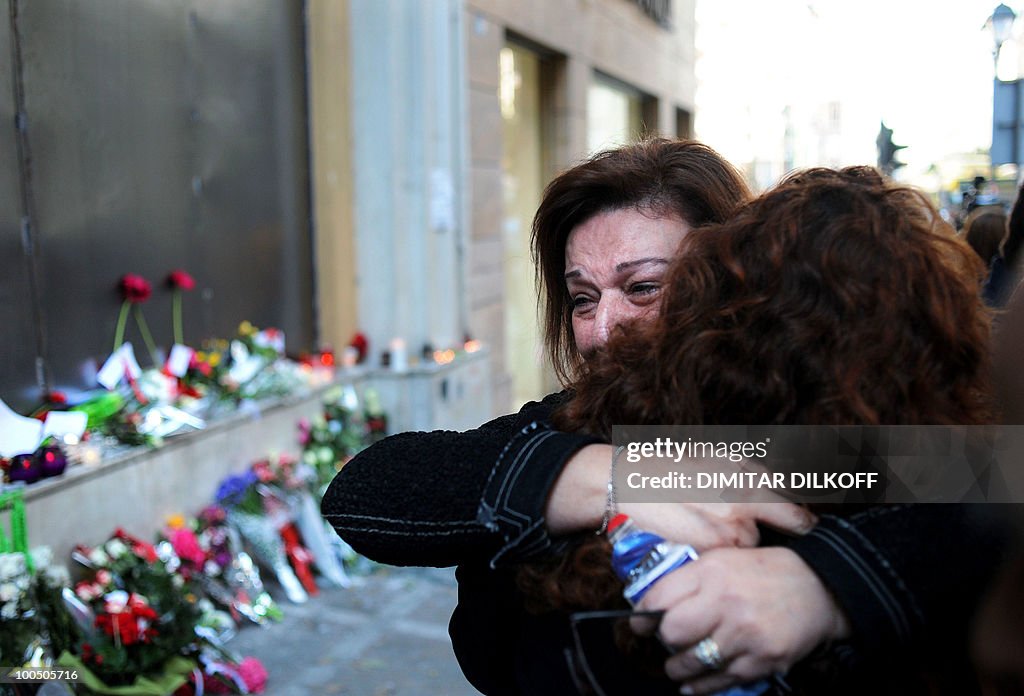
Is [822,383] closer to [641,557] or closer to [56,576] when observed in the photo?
[641,557]

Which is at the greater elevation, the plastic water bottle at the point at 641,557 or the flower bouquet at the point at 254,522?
the plastic water bottle at the point at 641,557

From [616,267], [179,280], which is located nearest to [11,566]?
[179,280]

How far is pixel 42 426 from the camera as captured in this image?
143 inches

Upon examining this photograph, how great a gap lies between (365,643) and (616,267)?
3127mm

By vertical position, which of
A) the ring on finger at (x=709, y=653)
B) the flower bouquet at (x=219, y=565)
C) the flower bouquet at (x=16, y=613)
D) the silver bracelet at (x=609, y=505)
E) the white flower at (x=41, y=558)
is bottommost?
the flower bouquet at (x=219, y=565)

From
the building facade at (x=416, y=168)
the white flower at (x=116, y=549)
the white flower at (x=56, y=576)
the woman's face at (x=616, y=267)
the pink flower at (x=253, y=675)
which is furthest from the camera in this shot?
the building facade at (x=416, y=168)

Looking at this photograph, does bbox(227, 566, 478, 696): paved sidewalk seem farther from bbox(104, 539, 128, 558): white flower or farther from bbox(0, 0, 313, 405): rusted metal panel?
bbox(0, 0, 313, 405): rusted metal panel

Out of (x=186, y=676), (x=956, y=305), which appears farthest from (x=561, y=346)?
(x=186, y=676)

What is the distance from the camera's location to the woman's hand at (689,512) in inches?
42.3

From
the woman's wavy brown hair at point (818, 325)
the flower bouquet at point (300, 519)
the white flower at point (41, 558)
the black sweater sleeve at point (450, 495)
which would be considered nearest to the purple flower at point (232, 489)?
the flower bouquet at point (300, 519)

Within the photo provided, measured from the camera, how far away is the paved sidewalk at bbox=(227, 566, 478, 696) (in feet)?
13.1

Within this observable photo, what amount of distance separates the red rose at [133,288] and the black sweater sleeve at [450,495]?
131 inches

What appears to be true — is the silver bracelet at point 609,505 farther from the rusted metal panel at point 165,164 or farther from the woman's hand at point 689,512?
the rusted metal panel at point 165,164

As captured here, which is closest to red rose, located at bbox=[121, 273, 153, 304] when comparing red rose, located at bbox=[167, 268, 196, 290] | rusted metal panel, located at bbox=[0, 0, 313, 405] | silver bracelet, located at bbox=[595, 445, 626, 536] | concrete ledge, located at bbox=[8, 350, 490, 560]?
rusted metal panel, located at bbox=[0, 0, 313, 405]
